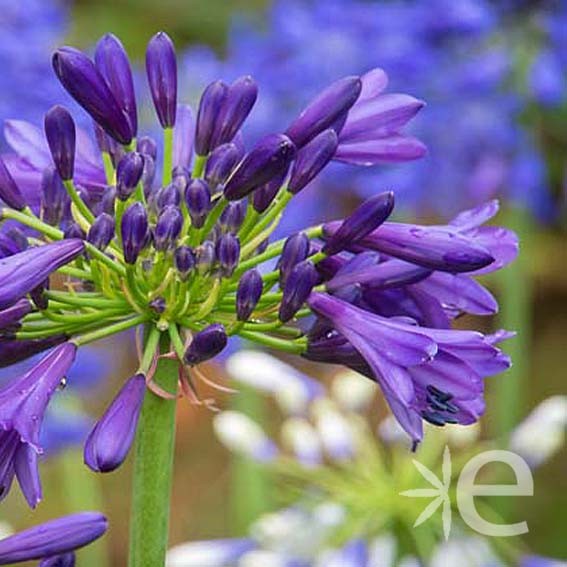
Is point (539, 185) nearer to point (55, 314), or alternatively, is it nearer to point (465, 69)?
point (465, 69)

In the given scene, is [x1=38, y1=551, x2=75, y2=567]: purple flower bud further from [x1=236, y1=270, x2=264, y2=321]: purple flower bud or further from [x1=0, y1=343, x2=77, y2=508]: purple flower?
[x1=236, y1=270, x2=264, y2=321]: purple flower bud

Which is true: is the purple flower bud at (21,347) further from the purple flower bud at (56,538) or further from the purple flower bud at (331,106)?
the purple flower bud at (331,106)

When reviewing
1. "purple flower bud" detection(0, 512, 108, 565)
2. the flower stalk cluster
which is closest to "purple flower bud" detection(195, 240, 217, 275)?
the flower stalk cluster

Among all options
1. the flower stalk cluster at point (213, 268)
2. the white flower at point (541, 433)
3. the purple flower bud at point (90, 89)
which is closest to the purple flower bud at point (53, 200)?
the flower stalk cluster at point (213, 268)

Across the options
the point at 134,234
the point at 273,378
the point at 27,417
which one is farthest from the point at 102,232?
the point at 273,378

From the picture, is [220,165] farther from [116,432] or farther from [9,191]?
[116,432]

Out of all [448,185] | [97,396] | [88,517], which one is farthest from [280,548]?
[97,396]
